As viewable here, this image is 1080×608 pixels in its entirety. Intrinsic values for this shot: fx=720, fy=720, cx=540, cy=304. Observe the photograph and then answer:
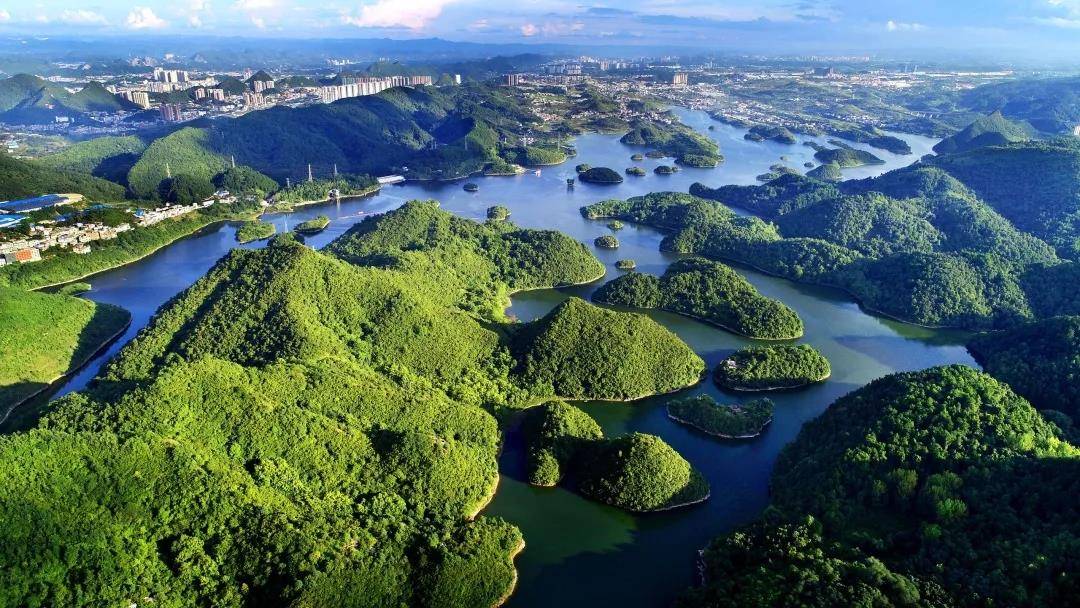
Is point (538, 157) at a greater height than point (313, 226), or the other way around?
point (538, 157)

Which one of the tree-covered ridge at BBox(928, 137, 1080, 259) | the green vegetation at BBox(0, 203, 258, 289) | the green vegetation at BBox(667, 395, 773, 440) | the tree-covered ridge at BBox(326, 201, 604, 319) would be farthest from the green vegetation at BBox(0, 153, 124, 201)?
the tree-covered ridge at BBox(928, 137, 1080, 259)

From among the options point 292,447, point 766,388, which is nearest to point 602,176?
point 766,388

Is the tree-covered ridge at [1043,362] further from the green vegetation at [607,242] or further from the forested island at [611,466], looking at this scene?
the green vegetation at [607,242]

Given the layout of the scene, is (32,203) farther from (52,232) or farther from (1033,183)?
(1033,183)

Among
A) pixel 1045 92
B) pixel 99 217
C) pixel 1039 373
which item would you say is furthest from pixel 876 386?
pixel 1045 92

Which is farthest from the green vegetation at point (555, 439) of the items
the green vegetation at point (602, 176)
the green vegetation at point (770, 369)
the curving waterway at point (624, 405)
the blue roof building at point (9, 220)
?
the green vegetation at point (602, 176)

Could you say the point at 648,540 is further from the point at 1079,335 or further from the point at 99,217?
the point at 99,217

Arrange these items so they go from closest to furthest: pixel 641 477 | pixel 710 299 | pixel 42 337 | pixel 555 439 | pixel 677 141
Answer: pixel 641 477 → pixel 555 439 → pixel 42 337 → pixel 710 299 → pixel 677 141

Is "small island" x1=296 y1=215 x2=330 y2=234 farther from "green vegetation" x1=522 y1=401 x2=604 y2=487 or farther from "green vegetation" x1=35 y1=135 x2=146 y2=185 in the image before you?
"green vegetation" x1=522 y1=401 x2=604 y2=487
